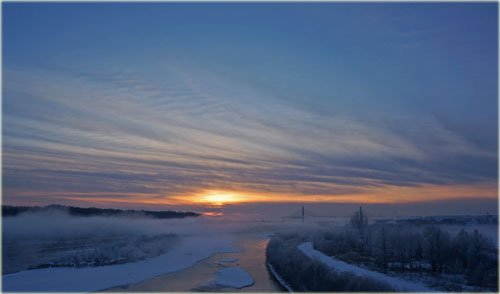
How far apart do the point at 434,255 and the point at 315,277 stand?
13271 millimetres

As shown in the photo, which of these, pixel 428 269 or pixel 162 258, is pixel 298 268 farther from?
pixel 162 258

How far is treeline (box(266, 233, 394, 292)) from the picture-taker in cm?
2275

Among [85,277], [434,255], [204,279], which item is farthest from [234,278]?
[434,255]

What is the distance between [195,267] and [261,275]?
26.4 feet

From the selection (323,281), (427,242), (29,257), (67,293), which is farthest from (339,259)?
(29,257)

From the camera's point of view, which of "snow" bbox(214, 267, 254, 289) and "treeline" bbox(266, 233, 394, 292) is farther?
"snow" bbox(214, 267, 254, 289)

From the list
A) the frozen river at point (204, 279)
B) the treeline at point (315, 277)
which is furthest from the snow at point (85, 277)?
the treeline at point (315, 277)

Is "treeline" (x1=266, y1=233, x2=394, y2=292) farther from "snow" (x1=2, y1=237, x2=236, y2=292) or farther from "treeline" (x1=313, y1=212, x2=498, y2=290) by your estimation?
"snow" (x1=2, y1=237, x2=236, y2=292)

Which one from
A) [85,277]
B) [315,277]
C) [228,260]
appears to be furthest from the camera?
[228,260]

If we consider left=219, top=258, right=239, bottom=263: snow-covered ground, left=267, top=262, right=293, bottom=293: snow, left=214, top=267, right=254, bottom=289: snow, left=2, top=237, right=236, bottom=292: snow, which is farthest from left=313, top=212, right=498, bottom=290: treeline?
left=2, top=237, right=236, bottom=292: snow

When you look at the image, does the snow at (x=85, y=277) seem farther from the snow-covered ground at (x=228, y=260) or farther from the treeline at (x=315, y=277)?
the treeline at (x=315, y=277)

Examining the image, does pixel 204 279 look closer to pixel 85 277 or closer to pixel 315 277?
pixel 85 277

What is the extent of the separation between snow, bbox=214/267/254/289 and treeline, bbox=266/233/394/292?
112 inches

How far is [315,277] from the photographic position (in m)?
28.1
